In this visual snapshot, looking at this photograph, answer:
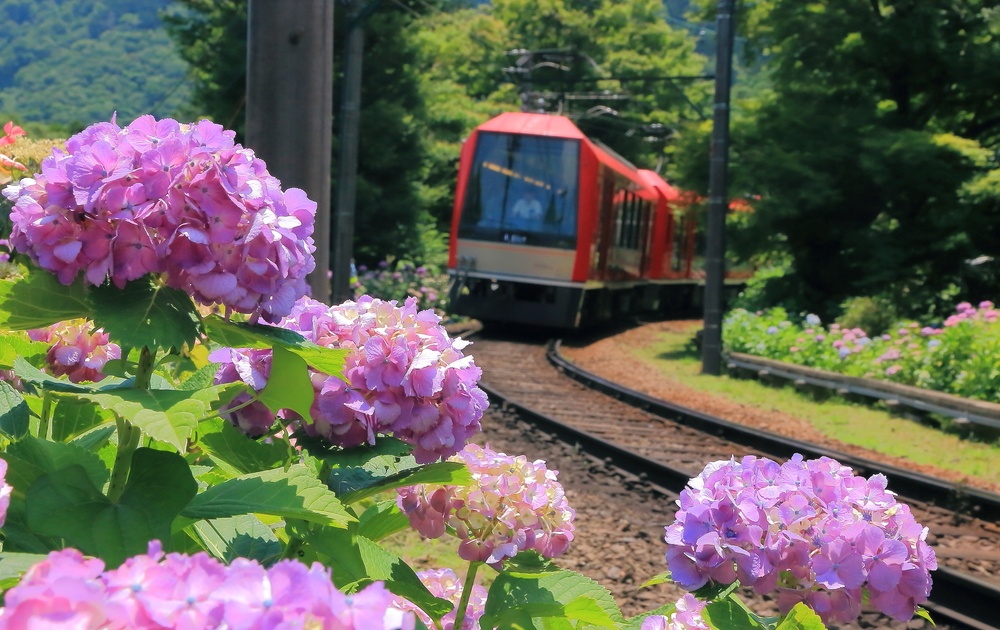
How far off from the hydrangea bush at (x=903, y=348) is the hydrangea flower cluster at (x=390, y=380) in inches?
415

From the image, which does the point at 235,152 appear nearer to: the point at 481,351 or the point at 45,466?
the point at 45,466

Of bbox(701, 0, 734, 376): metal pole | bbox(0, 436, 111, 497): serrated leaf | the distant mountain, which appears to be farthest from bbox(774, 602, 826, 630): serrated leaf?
the distant mountain

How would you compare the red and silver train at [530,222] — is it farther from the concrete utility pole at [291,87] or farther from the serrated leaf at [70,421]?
the serrated leaf at [70,421]

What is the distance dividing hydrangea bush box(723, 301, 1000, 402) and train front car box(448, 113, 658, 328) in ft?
9.09

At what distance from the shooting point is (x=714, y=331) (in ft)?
50.7

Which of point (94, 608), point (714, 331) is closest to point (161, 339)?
point (94, 608)

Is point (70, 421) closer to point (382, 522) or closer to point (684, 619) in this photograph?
point (382, 522)

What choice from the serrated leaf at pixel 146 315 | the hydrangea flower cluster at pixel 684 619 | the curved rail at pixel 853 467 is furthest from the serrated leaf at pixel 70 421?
the curved rail at pixel 853 467

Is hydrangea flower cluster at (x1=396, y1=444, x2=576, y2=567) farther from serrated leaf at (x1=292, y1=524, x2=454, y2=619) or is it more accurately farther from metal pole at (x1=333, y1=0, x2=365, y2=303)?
metal pole at (x1=333, y1=0, x2=365, y2=303)

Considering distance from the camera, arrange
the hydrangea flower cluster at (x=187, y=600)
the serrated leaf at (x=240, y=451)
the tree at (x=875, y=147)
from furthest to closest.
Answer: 1. the tree at (x=875, y=147)
2. the serrated leaf at (x=240, y=451)
3. the hydrangea flower cluster at (x=187, y=600)

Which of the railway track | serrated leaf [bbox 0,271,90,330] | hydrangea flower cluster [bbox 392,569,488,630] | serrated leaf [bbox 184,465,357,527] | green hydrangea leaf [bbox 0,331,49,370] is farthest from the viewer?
the railway track

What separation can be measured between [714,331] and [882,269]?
293 cm

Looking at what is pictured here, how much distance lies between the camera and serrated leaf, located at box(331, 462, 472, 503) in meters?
1.55

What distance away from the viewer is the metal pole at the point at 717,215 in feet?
50.1
